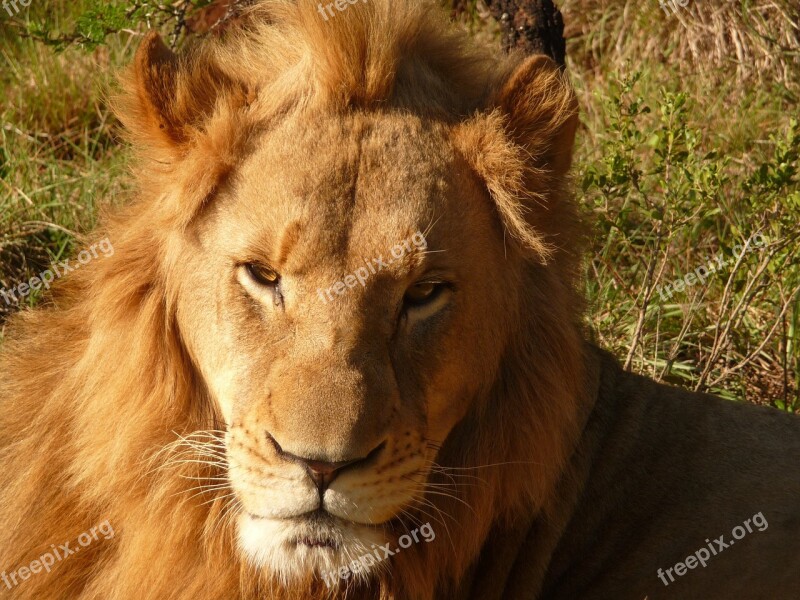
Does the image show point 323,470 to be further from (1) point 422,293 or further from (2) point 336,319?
(1) point 422,293

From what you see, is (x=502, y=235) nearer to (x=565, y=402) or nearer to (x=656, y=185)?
(x=565, y=402)

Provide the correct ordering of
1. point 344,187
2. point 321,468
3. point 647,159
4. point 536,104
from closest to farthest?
point 321,468 → point 344,187 → point 536,104 → point 647,159

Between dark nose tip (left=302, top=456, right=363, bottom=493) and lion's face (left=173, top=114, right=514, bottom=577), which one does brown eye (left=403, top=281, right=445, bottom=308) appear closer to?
lion's face (left=173, top=114, right=514, bottom=577)

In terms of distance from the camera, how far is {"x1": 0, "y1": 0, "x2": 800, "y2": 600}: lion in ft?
9.31

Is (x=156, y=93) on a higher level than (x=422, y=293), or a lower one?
higher

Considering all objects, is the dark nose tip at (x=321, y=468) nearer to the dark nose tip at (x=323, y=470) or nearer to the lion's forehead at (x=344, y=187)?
Result: the dark nose tip at (x=323, y=470)

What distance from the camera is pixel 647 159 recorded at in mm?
6668

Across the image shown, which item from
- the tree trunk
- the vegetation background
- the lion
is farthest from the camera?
the tree trunk

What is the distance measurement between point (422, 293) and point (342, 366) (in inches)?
14.0

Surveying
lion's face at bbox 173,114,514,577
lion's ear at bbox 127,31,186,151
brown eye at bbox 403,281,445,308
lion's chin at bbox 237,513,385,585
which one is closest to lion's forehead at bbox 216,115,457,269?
lion's face at bbox 173,114,514,577

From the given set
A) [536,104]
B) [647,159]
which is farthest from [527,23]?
[536,104]

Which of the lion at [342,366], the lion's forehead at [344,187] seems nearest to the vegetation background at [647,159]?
the lion at [342,366]

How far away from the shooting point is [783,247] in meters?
5.07

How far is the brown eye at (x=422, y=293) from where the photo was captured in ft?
9.78
